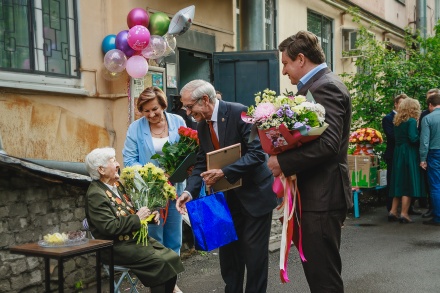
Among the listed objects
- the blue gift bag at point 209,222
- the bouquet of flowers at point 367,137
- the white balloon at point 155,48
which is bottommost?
the blue gift bag at point 209,222

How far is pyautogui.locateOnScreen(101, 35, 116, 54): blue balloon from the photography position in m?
8.37

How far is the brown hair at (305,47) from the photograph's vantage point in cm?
360

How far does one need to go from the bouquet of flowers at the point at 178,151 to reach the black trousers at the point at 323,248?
6.05ft

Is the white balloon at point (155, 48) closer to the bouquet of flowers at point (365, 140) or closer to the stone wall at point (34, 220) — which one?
the stone wall at point (34, 220)

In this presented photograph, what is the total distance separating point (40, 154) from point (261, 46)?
219 inches

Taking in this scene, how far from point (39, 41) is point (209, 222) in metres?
4.42

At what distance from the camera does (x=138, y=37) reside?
26.4 ft

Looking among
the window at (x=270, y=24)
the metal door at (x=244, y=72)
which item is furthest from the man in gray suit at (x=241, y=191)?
the window at (x=270, y=24)

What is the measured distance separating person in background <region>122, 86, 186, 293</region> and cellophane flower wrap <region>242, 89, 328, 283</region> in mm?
1909

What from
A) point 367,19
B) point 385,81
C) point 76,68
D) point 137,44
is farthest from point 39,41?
point 367,19

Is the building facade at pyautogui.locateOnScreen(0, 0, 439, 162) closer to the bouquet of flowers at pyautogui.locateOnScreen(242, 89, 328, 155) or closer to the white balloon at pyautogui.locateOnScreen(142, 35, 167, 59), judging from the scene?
the white balloon at pyautogui.locateOnScreen(142, 35, 167, 59)

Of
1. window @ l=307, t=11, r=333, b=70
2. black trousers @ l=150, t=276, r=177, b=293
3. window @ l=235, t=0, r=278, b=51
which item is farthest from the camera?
window @ l=307, t=11, r=333, b=70

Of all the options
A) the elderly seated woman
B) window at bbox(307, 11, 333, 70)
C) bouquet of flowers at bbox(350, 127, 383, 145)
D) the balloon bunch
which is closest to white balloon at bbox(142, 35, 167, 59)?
the balloon bunch

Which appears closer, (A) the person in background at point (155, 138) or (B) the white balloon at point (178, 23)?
(A) the person in background at point (155, 138)
